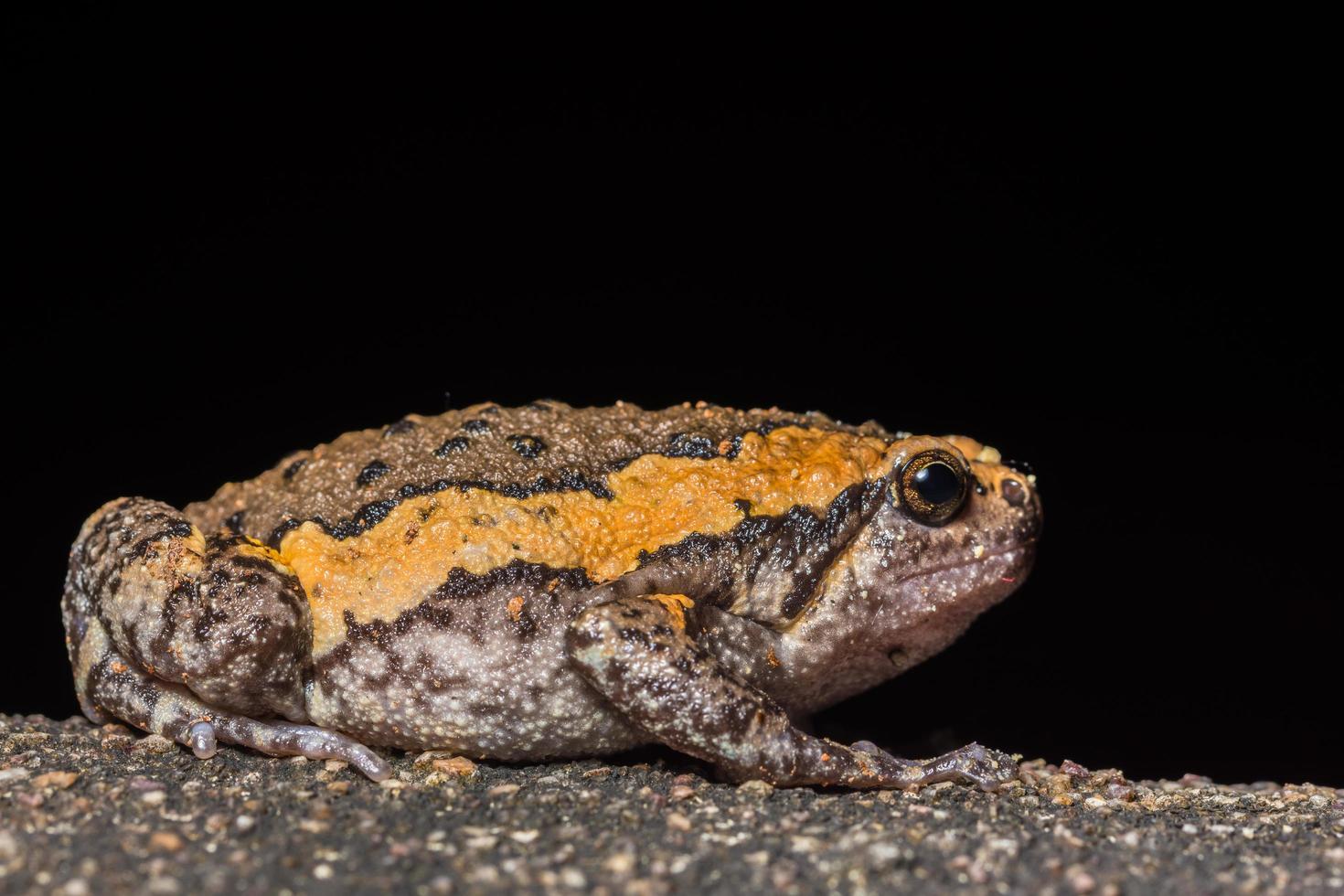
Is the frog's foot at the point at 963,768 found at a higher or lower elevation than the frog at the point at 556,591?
lower

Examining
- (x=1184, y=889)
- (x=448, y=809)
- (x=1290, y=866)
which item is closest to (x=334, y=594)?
(x=448, y=809)

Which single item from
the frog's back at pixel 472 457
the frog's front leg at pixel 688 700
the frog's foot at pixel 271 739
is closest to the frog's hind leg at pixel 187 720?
the frog's foot at pixel 271 739

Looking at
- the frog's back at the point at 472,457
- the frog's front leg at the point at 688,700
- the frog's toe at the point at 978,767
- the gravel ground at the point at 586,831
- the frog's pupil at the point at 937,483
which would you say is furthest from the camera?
the frog's pupil at the point at 937,483

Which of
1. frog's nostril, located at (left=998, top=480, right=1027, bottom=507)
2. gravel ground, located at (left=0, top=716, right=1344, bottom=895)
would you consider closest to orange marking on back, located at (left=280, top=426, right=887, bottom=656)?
frog's nostril, located at (left=998, top=480, right=1027, bottom=507)

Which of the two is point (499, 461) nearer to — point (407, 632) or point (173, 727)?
point (407, 632)

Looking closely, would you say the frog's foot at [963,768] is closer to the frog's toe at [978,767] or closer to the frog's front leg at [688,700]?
the frog's toe at [978,767]

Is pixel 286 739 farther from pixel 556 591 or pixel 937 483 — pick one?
pixel 937 483

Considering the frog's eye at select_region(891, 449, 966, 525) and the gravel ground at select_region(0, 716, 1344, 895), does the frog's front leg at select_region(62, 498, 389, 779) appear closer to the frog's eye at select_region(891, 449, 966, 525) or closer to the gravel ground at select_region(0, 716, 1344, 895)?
the gravel ground at select_region(0, 716, 1344, 895)
